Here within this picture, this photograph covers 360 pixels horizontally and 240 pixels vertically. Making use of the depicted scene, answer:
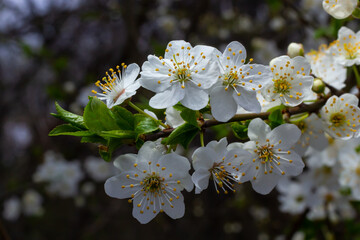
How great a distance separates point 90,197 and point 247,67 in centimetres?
441

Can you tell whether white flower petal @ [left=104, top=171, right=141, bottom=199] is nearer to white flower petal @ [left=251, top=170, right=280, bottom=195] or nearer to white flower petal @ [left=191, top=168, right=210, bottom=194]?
white flower petal @ [left=191, top=168, right=210, bottom=194]

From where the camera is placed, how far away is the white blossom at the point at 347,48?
4.71 feet

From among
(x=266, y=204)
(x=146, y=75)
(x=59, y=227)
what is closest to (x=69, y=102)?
(x=59, y=227)

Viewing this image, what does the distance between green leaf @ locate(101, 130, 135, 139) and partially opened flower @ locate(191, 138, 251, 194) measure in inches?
8.5

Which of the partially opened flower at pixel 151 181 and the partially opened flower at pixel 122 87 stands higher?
the partially opened flower at pixel 122 87

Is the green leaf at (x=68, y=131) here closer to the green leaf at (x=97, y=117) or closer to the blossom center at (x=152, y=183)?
the green leaf at (x=97, y=117)

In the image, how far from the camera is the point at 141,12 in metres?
4.22

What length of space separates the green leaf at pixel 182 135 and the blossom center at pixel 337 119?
590 millimetres

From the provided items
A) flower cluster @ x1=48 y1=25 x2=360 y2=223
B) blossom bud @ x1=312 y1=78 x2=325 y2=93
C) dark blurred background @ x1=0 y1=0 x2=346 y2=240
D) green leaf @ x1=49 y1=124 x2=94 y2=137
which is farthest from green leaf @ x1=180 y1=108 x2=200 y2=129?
dark blurred background @ x1=0 y1=0 x2=346 y2=240

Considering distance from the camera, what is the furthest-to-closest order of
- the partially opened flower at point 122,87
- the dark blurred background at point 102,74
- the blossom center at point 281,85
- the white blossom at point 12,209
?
the white blossom at point 12,209 < the dark blurred background at point 102,74 < the blossom center at point 281,85 < the partially opened flower at point 122,87

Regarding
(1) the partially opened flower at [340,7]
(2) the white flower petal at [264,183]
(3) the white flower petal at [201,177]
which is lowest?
(2) the white flower petal at [264,183]

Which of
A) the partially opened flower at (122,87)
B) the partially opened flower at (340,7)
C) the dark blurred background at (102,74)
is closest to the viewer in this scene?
the partially opened flower at (122,87)

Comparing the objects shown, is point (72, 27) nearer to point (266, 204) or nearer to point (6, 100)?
point (6, 100)

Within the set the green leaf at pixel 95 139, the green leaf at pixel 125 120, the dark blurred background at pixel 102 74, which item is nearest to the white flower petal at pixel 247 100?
the green leaf at pixel 125 120
